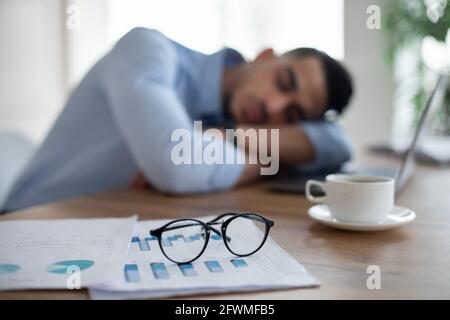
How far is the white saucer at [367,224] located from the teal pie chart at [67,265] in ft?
0.89

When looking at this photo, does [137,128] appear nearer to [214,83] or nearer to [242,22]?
[214,83]

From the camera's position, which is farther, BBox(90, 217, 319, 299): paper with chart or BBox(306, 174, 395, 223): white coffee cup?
BBox(306, 174, 395, 223): white coffee cup

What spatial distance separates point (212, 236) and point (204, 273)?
0.10m

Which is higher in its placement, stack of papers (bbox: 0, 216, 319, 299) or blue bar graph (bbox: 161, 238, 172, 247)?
stack of papers (bbox: 0, 216, 319, 299)

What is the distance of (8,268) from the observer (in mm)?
386

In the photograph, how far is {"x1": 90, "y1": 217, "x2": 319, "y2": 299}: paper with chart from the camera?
35 centimetres

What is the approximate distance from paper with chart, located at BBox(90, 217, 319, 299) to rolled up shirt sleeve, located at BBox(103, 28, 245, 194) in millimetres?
304

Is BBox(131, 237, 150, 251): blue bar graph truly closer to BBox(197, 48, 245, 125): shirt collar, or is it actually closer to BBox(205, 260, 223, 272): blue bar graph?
BBox(205, 260, 223, 272): blue bar graph

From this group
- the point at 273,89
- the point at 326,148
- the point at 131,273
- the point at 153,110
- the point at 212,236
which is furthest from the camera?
the point at 273,89

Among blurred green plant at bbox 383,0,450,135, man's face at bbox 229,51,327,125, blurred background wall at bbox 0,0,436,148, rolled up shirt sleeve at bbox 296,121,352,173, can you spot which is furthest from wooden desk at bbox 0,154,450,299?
blurred green plant at bbox 383,0,450,135

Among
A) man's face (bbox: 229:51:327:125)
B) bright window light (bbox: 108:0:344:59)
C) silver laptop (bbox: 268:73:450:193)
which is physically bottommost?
silver laptop (bbox: 268:73:450:193)

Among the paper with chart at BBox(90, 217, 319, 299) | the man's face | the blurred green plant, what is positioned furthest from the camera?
the blurred green plant

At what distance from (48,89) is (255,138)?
6.54 ft

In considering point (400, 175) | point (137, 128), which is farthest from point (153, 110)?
point (400, 175)
